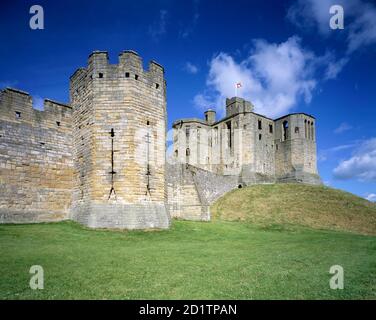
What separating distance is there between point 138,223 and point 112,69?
934 cm

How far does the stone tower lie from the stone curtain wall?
107 cm

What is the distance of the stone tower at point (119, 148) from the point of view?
56.2 feet

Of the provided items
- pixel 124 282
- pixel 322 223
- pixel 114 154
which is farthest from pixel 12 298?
pixel 322 223

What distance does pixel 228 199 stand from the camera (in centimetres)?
3597

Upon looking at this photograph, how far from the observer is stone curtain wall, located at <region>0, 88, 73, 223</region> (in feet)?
55.6

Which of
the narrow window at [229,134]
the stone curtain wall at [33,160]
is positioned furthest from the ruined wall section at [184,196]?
Result: the narrow window at [229,134]

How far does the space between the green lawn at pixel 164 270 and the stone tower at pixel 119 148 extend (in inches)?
115

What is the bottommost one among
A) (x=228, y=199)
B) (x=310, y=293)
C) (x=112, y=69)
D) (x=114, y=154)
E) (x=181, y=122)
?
(x=310, y=293)

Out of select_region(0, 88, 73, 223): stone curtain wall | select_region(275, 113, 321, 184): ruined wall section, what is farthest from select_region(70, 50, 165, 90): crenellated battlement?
select_region(275, 113, 321, 184): ruined wall section

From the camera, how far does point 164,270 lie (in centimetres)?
838

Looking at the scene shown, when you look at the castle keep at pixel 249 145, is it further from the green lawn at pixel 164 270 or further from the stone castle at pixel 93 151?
the green lawn at pixel 164 270

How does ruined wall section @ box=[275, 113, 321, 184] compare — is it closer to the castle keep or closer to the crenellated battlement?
the castle keep
